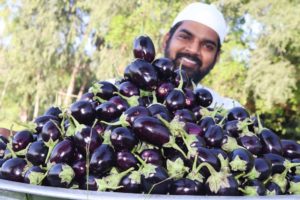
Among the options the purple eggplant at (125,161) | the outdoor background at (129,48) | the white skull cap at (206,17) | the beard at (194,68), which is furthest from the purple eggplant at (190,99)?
the outdoor background at (129,48)

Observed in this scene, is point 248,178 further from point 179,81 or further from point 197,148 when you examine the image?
point 179,81

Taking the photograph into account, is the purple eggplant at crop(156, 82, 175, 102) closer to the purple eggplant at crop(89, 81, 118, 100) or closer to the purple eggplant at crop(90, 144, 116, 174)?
the purple eggplant at crop(89, 81, 118, 100)

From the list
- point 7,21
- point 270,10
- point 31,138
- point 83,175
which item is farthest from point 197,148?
point 7,21

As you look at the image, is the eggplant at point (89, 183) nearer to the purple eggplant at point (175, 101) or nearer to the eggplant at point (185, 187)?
the eggplant at point (185, 187)

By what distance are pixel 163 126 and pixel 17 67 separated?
2119 centimetres

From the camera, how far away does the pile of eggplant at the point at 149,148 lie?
102 centimetres

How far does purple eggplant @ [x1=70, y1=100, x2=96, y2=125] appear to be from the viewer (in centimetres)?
121

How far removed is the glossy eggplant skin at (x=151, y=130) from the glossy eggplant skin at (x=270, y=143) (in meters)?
0.31

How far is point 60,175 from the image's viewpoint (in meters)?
1.01

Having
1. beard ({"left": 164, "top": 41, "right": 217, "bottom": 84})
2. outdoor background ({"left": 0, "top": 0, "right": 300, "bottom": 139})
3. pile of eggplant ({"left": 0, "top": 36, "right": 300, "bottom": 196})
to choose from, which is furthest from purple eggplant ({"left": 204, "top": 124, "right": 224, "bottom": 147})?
outdoor background ({"left": 0, "top": 0, "right": 300, "bottom": 139})

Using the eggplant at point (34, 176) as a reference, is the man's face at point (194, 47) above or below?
above

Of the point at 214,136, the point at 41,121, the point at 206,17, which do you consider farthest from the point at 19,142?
the point at 206,17

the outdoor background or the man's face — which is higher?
the outdoor background

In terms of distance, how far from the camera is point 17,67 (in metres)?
21.3
